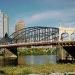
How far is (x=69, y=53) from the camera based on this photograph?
13425cm

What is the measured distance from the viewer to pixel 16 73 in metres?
62.9

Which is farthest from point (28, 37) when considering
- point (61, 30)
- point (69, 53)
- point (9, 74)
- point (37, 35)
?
point (9, 74)

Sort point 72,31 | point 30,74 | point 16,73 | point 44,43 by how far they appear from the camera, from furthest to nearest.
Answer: point 72,31 → point 44,43 → point 16,73 → point 30,74

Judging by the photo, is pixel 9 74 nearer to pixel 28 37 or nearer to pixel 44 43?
pixel 44 43

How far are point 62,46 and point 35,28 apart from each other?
175 ft

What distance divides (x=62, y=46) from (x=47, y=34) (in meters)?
66.6

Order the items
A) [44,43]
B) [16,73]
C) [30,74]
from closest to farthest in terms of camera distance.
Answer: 1. [30,74]
2. [16,73]
3. [44,43]

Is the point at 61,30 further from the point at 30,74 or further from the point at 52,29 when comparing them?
the point at 30,74

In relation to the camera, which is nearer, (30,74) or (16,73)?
(30,74)

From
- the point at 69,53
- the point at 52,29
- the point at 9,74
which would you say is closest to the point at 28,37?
the point at 52,29

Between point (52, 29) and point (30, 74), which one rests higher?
point (52, 29)

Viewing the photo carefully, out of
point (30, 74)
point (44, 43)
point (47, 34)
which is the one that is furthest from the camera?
point (47, 34)

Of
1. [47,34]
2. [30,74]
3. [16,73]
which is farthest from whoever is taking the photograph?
[47,34]

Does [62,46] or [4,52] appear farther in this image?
[4,52]
